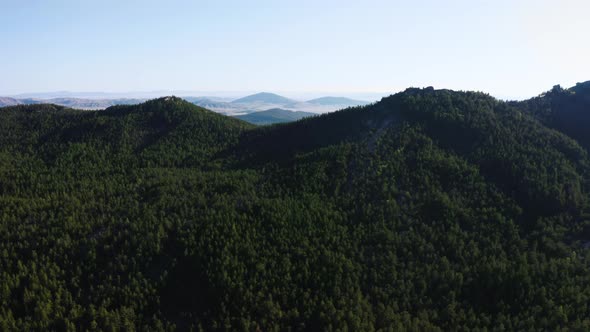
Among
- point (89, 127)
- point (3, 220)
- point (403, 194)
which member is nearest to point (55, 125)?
point (89, 127)

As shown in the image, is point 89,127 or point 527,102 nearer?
point 527,102

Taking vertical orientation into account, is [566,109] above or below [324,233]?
above

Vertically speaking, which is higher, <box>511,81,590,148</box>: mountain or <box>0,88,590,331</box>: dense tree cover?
<box>511,81,590,148</box>: mountain

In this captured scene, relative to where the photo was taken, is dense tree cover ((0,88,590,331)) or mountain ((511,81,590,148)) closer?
dense tree cover ((0,88,590,331))

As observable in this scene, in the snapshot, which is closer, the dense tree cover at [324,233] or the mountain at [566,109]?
the dense tree cover at [324,233]

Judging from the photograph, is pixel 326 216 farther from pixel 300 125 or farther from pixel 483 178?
pixel 300 125

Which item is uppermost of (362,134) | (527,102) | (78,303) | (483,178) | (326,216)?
(527,102)

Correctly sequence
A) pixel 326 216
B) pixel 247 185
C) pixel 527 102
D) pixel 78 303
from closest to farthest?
pixel 78 303 < pixel 326 216 < pixel 247 185 < pixel 527 102

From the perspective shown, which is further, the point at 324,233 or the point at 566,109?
the point at 566,109
